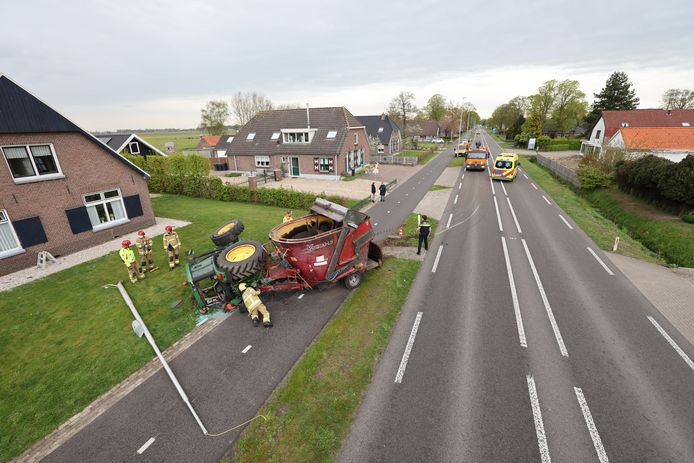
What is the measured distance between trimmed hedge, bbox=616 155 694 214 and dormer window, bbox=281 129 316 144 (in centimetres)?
2683

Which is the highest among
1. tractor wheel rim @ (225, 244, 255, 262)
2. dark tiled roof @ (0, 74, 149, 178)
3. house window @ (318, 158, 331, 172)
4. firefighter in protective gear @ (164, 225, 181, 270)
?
dark tiled roof @ (0, 74, 149, 178)

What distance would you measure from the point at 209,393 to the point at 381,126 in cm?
5170

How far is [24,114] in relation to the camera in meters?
11.8

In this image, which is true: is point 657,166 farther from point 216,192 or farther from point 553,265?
point 216,192

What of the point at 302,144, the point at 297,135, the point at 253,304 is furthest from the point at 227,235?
the point at 297,135

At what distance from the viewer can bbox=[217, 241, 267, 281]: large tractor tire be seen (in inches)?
332

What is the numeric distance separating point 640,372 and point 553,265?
19.0ft

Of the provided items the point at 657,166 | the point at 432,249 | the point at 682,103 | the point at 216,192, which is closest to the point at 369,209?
the point at 432,249

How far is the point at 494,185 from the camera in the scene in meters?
26.8

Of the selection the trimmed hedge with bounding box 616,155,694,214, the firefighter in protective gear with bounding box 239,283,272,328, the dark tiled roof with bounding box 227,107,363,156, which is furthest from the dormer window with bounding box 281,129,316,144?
the firefighter in protective gear with bounding box 239,283,272,328

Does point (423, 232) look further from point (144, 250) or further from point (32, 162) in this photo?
point (32, 162)

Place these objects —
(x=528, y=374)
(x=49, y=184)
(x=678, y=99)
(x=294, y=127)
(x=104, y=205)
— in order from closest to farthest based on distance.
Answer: (x=528, y=374)
(x=49, y=184)
(x=104, y=205)
(x=294, y=127)
(x=678, y=99)

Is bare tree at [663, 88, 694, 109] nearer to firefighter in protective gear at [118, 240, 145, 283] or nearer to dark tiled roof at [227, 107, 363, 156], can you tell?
dark tiled roof at [227, 107, 363, 156]

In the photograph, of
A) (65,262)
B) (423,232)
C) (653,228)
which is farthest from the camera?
(653,228)
